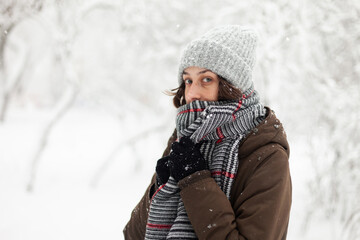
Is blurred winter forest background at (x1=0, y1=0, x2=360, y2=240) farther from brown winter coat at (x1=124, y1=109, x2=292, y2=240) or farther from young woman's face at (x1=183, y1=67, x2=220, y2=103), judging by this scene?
brown winter coat at (x1=124, y1=109, x2=292, y2=240)

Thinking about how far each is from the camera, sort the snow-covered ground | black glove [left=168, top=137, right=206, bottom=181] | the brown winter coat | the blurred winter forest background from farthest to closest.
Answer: the snow-covered ground → the blurred winter forest background → black glove [left=168, top=137, right=206, bottom=181] → the brown winter coat

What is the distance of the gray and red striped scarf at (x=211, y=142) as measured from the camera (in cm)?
131

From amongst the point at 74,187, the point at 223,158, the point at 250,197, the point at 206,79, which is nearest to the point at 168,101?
the point at 74,187

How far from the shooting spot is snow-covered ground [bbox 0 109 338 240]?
5.46 m

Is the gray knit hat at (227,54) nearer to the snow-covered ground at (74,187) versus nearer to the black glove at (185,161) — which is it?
the black glove at (185,161)

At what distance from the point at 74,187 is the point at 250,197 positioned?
8.15 m

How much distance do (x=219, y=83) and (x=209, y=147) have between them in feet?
1.13

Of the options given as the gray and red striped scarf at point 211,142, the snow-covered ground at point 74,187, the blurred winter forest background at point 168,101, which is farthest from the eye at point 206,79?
the snow-covered ground at point 74,187

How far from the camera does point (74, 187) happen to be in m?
8.37

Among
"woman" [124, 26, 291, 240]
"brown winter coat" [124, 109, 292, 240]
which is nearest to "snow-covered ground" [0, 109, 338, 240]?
"woman" [124, 26, 291, 240]

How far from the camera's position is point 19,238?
4.57 meters

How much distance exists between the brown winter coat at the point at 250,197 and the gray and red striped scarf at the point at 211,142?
64 millimetres

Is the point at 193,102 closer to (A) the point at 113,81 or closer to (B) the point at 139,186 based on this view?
(B) the point at 139,186

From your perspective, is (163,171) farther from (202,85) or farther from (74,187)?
(74,187)
